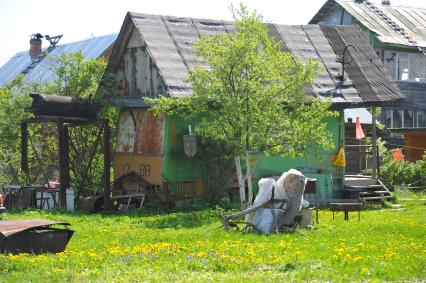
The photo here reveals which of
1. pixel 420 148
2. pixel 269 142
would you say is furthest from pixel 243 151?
pixel 420 148

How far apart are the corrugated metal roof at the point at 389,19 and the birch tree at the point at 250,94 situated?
22757 millimetres

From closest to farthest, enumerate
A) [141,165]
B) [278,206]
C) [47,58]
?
1. [278,206]
2. [141,165]
3. [47,58]

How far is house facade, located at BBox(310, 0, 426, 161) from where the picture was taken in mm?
44781

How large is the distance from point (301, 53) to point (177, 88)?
6.58 m

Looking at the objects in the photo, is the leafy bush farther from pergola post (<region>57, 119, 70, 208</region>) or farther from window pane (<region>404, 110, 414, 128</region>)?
pergola post (<region>57, 119, 70, 208</region>)

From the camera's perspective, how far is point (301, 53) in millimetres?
30578

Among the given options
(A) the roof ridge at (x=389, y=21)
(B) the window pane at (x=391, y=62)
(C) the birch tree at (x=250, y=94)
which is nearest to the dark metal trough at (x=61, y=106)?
(C) the birch tree at (x=250, y=94)

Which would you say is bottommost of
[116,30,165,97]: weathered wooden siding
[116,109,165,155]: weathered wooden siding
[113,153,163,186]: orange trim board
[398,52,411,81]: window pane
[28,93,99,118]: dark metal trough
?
[113,153,163,186]: orange trim board

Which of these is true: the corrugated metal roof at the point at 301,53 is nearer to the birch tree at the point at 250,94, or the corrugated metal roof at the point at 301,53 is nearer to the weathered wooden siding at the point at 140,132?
the weathered wooden siding at the point at 140,132

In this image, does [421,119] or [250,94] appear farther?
[421,119]

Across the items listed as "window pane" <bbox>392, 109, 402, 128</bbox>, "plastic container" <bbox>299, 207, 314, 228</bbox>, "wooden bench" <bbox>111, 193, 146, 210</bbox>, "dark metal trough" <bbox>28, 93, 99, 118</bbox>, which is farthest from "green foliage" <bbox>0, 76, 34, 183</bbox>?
"window pane" <bbox>392, 109, 402, 128</bbox>

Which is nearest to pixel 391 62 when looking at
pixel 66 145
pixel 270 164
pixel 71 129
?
pixel 270 164

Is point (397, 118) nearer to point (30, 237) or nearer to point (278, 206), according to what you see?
point (278, 206)

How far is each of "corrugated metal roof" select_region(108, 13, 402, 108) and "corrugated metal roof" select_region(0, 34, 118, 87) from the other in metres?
11.9
